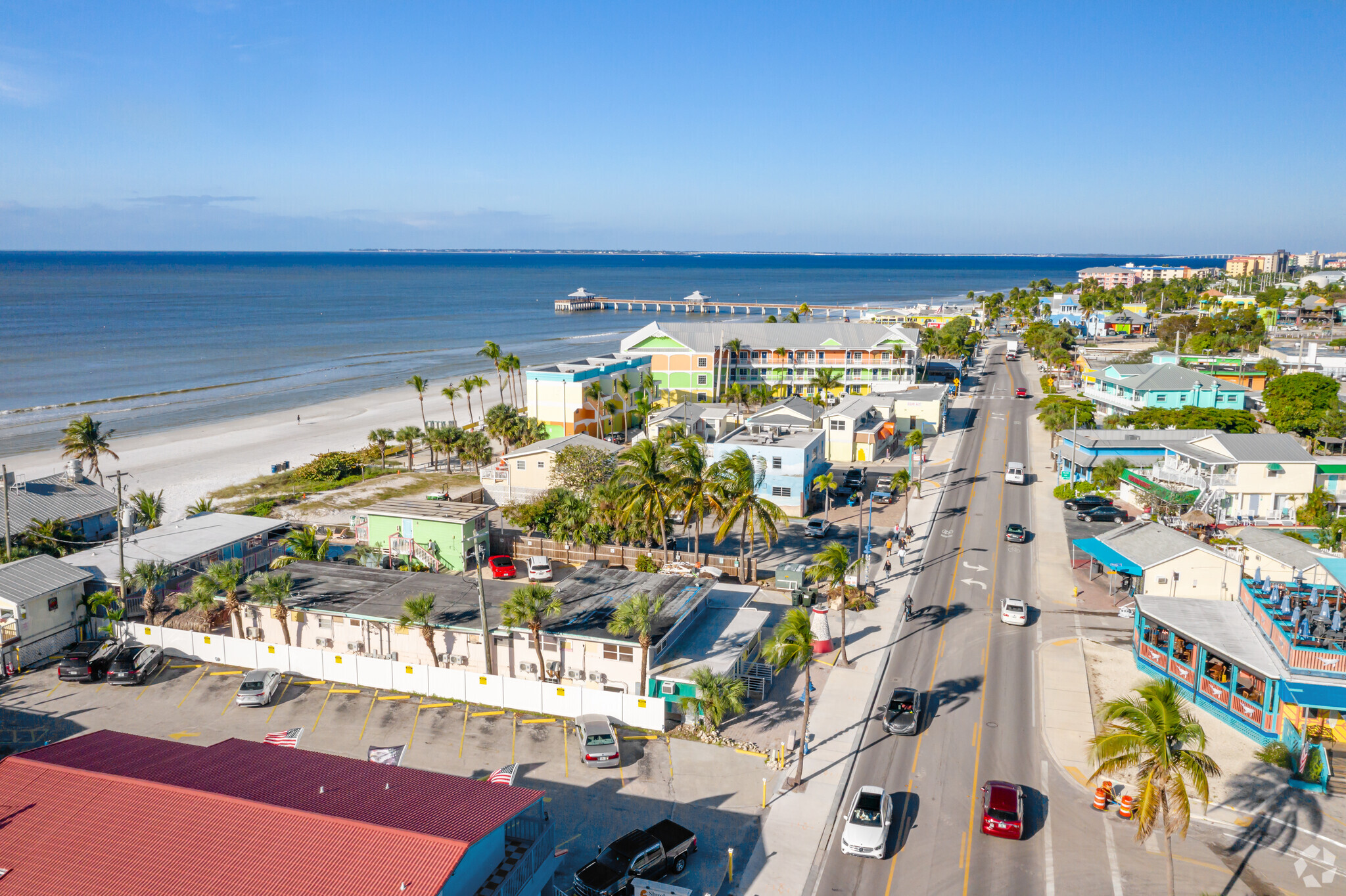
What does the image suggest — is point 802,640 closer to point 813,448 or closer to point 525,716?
point 525,716

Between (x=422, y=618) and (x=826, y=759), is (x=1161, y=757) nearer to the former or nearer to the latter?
(x=826, y=759)

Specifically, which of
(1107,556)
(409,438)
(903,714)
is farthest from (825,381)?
(903,714)

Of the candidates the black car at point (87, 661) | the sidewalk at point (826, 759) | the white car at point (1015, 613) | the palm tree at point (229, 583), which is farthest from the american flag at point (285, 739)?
the white car at point (1015, 613)

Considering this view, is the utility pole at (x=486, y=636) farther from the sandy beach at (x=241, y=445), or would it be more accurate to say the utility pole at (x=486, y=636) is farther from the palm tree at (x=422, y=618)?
the sandy beach at (x=241, y=445)

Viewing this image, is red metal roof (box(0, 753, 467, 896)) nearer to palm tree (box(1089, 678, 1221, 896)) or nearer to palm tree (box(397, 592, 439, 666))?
palm tree (box(397, 592, 439, 666))

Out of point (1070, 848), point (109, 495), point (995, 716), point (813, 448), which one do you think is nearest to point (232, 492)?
point (109, 495)

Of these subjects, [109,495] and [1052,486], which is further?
[1052,486]
